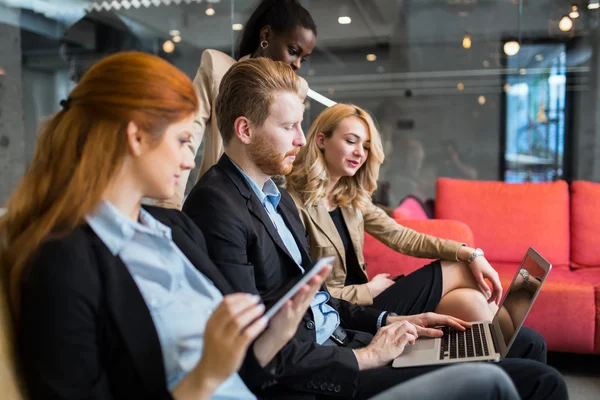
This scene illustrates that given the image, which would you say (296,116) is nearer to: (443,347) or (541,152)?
(443,347)

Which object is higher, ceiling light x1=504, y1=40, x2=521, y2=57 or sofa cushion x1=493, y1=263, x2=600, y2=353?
ceiling light x1=504, y1=40, x2=521, y2=57

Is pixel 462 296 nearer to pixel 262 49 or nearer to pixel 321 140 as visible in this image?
pixel 321 140

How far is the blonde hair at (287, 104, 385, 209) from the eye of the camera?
7.65ft

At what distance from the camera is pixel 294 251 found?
1.71 metres

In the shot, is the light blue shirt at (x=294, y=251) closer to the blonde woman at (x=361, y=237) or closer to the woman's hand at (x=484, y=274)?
the blonde woman at (x=361, y=237)

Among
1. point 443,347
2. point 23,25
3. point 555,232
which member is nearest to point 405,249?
point 443,347

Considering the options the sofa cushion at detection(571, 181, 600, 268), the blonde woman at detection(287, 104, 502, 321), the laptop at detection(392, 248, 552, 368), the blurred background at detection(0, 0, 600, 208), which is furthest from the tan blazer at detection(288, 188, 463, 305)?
the blurred background at detection(0, 0, 600, 208)

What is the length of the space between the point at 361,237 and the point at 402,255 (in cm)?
77

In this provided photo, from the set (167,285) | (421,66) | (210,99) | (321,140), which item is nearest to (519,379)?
(167,285)

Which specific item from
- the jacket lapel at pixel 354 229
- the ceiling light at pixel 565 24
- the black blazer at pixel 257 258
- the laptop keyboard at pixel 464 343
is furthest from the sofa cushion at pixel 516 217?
the black blazer at pixel 257 258

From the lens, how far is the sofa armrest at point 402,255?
3127mm

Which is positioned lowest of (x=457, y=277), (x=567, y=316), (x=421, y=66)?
(x=567, y=316)

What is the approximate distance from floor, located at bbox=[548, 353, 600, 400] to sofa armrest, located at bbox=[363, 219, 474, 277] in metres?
0.75

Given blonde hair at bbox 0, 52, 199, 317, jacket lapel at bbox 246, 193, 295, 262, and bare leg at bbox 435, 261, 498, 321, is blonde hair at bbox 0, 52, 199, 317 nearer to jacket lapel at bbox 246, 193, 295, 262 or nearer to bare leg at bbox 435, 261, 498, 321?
jacket lapel at bbox 246, 193, 295, 262
